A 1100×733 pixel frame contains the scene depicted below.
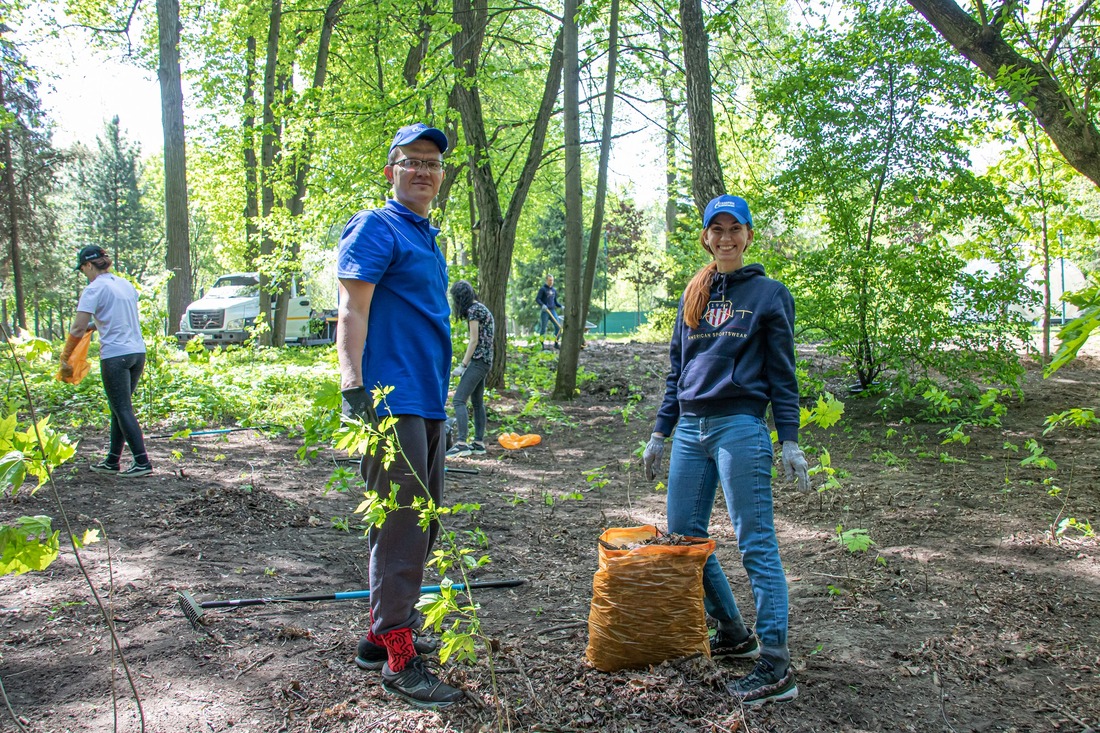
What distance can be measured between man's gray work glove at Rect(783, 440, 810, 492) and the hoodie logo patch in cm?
54

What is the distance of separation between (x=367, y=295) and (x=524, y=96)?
15326 mm

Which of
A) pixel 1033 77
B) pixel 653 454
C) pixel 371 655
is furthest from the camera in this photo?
pixel 1033 77

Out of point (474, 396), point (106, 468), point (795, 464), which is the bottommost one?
point (106, 468)

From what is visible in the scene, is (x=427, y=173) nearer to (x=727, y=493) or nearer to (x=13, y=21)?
(x=727, y=493)

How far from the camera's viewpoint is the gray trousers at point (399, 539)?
265 centimetres

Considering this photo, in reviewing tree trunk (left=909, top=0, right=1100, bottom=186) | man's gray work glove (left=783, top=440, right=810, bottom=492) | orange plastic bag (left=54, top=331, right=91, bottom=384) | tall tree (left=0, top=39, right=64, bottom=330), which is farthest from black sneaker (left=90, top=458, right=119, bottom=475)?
tall tree (left=0, top=39, right=64, bottom=330)

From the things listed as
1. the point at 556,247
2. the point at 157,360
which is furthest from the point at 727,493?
the point at 556,247

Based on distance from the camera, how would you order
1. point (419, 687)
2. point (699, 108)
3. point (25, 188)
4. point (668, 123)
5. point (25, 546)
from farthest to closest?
point (25, 188) < point (668, 123) < point (699, 108) < point (419, 687) < point (25, 546)

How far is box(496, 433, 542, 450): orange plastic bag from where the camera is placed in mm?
8297

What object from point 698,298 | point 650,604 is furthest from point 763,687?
point 698,298

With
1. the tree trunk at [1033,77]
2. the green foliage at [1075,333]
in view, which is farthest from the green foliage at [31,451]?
the tree trunk at [1033,77]

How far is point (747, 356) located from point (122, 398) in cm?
528

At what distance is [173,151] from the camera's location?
12.3m

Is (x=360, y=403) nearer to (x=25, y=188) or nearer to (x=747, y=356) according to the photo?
(x=747, y=356)
